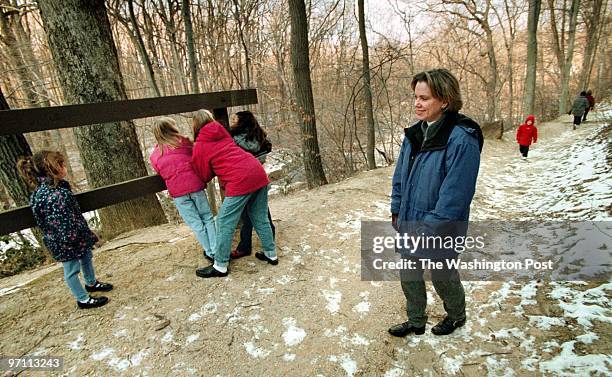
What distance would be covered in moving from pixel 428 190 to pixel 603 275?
7.88ft

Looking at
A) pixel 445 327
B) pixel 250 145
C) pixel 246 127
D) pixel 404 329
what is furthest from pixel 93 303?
pixel 445 327

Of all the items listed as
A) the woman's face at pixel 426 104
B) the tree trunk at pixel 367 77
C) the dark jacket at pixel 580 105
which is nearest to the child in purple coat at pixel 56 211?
the woman's face at pixel 426 104

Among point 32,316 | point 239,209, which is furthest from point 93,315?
point 239,209

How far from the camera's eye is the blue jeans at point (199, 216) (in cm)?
317

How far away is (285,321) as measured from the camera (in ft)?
9.14

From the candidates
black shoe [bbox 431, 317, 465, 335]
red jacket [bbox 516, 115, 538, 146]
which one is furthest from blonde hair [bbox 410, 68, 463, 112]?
red jacket [bbox 516, 115, 538, 146]

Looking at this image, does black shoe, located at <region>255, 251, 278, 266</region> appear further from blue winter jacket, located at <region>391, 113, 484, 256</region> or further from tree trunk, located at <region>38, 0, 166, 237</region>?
tree trunk, located at <region>38, 0, 166, 237</region>

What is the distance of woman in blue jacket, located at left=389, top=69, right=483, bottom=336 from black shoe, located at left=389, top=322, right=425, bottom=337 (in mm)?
440

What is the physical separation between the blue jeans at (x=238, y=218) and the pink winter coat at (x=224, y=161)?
123 millimetres

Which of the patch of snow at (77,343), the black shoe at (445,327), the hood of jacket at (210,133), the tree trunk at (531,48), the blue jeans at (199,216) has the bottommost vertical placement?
the black shoe at (445,327)

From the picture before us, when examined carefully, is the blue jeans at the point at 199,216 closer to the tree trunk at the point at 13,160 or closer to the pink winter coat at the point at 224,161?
the pink winter coat at the point at 224,161

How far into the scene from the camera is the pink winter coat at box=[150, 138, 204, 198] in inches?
121

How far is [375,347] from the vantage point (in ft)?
8.27

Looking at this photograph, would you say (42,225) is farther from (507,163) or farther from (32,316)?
(507,163)
